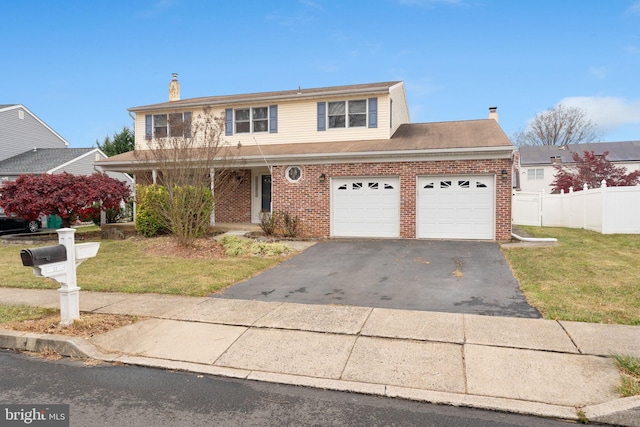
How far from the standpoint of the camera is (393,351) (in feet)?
15.3

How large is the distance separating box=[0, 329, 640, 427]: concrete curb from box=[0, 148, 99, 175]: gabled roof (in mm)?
23233

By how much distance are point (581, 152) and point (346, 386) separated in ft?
162

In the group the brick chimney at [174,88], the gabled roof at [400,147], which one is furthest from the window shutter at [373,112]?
the brick chimney at [174,88]

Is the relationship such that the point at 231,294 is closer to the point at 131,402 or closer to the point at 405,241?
the point at 131,402

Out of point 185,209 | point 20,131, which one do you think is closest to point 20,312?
point 185,209

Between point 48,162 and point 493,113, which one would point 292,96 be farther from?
point 48,162

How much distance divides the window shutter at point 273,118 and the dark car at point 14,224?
476 inches

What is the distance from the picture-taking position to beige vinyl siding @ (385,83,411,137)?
57.9ft

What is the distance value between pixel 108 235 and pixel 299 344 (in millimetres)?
13648

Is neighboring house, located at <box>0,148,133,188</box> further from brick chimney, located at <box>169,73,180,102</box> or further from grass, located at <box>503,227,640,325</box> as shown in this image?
grass, located at <box>503,227,640,325</box>

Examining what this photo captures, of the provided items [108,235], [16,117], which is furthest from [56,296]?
[16,117]

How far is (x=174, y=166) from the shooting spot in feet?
40.5

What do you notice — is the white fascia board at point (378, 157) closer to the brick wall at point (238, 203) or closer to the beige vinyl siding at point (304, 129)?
the beige vinyl siding at point (304, 129)

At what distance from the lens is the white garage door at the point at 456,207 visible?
1387 cm
